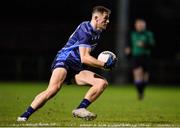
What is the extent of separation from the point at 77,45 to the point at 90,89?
747 millimetres

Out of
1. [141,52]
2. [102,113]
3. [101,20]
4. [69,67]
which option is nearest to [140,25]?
[141,52]

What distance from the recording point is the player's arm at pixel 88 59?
12734 millimetres

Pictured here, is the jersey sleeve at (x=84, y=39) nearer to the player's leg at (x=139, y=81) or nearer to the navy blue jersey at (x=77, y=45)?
the navy blue jersey at (x=77, y=45)

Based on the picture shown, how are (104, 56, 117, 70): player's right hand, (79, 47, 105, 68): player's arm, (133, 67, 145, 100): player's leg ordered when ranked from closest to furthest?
(79, 47, 105, 68): player's arm → (104, 56, 117, 70): player's right hand → (133, 67, 145, 100): player's leg

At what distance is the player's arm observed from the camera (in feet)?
41.8

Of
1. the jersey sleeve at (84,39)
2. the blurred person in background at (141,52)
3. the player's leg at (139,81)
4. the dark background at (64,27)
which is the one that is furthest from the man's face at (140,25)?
the dark background at (64,27)

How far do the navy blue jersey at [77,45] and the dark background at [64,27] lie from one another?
2281 cm

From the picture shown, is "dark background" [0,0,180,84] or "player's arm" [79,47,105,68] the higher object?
"dark background" [0,0,180,84]

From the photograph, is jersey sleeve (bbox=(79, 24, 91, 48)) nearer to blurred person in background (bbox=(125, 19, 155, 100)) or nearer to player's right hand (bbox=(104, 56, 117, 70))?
player's right hand (bbox=(104, 56, 117, 70))

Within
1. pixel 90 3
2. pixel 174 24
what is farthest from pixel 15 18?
pixel 174 24

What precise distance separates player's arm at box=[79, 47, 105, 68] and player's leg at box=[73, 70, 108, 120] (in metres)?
0.34

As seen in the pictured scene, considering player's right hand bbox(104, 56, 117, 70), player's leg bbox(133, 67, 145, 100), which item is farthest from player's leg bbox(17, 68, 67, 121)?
player's leg bbox(133, 67, 145, 100)

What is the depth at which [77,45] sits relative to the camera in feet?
42.9

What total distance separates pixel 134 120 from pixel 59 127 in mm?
2196
